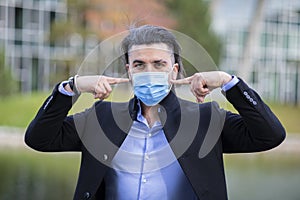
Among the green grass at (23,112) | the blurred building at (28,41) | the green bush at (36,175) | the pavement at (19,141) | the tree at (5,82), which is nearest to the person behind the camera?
the green bush at (36,175)

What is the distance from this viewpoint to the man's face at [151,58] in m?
2.34

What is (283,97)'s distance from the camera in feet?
104

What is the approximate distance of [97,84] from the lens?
2.34 m

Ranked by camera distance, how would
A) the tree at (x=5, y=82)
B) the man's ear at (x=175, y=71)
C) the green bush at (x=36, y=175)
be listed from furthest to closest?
the tree at (x=5, y=82) → the green bush at (x=36, y=175) → the man's ear at (x=175, y=71)

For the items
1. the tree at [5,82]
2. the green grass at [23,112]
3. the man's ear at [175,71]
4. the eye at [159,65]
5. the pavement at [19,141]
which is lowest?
the pavement at [19,141]

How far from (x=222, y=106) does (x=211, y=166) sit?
334 millimetres

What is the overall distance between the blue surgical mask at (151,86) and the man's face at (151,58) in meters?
0.02

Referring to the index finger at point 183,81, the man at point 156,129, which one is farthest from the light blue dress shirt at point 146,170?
the index finger at point 183,81

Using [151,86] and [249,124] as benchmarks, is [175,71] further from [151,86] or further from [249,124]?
[249,124]

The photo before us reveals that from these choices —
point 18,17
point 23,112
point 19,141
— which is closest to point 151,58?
point 19,141

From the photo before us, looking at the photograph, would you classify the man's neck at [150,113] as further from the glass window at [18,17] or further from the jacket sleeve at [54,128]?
the glass window at [18,17]

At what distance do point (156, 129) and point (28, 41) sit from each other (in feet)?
80.2

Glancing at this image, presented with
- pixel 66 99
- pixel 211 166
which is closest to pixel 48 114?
pixel 66 99

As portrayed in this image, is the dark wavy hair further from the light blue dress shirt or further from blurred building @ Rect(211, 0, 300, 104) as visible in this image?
blurred building @ Rect(211, 0, 300, 104)
